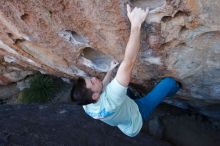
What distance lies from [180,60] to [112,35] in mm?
588

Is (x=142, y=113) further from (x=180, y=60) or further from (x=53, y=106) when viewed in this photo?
(x=53, y=106)

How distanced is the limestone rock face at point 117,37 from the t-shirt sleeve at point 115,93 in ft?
1.60

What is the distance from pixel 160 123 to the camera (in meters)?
5.25

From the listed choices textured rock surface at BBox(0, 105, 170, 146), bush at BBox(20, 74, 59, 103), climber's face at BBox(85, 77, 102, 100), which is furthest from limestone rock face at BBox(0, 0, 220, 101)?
bush at BBox(20, 74, 59, 103)

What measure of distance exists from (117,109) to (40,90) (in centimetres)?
314

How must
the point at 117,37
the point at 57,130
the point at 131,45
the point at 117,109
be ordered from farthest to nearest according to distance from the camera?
the point at 57,130 → the point at 117,37 → the point at 117,109 → the point at 131,45

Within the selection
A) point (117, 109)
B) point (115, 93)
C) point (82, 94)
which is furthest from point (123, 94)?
point (82, 94)

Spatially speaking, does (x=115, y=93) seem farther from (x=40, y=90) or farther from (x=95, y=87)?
(x=40, y=90)

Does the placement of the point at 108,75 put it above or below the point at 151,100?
above

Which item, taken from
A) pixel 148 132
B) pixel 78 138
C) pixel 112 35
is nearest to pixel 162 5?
pixel 112 35

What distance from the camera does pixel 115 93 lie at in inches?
114

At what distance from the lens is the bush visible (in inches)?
233

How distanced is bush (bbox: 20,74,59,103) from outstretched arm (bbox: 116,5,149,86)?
320 cm

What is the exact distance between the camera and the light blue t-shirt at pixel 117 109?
114 inches
